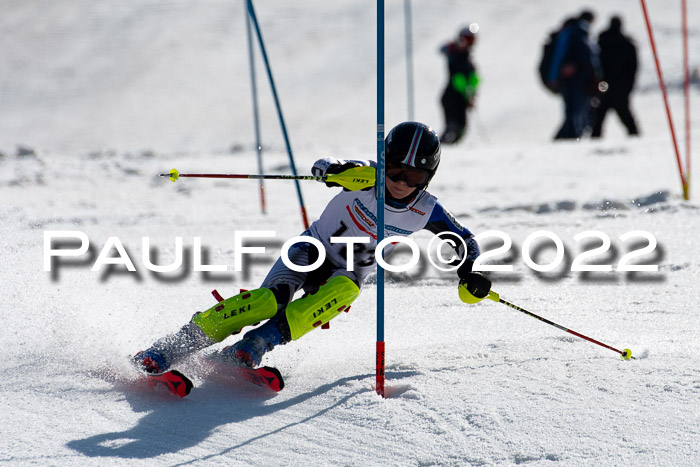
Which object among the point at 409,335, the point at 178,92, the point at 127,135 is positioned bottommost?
the point at 409,335

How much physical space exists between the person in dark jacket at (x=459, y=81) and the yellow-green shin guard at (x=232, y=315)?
10.5 meters

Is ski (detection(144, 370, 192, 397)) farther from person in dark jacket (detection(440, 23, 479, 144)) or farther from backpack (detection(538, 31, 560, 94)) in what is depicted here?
person in dark jacket (detection(440, 23, 479, 144))

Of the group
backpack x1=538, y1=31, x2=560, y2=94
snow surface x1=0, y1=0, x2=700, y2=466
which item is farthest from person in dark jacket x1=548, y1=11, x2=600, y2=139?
snow surface x1=0, y1=0, x2=700, y2=466

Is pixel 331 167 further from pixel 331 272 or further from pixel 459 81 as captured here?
pixel 459 81

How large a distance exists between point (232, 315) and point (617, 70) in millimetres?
10795

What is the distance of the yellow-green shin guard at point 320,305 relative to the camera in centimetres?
376

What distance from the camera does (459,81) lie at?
44.7 ft

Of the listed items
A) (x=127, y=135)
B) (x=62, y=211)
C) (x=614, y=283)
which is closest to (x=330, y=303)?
(x=614, y=283)

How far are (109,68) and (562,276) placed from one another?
1855 cm

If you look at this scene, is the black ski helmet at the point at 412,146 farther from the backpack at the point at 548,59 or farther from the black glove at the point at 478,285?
the backpack at the point at 548,59

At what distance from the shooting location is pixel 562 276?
6141mm

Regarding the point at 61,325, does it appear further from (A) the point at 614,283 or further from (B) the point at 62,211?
(B) the point at 62,211

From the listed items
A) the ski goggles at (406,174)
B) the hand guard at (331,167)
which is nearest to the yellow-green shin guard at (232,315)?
the hand guard at (331,167)

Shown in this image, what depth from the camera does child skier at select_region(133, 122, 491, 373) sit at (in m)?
3.71
